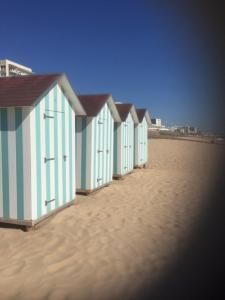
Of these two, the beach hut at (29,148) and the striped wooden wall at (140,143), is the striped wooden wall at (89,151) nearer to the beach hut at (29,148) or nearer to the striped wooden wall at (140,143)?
the beach hut at (29,148)

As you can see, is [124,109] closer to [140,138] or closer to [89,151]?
[140,138]

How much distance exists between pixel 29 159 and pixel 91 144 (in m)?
3.08

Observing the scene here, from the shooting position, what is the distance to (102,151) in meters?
8.76

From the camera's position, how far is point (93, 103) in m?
8.52

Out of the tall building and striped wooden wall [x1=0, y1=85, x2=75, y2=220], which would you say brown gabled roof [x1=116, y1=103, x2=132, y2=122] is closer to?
the tall building

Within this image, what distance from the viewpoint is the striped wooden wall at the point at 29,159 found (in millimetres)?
5102

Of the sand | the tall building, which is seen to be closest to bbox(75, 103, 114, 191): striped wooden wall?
the sand

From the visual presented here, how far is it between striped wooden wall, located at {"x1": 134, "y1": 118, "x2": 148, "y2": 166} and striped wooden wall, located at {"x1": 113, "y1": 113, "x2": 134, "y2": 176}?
1246 millimetres

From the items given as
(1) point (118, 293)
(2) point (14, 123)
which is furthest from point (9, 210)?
(1) point (118, 293)

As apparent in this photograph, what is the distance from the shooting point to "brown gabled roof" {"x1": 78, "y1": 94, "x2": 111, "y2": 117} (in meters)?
8.12

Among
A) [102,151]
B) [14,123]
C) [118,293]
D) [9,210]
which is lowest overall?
[118,293]

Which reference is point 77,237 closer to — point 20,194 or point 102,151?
point 20,194

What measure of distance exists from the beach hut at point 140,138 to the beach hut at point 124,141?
88 centimetres

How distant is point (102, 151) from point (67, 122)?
2.46 m
